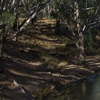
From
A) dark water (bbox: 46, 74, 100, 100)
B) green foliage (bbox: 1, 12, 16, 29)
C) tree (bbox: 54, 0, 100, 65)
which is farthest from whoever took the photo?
tree (bbox: 54, 0, 100, 65)

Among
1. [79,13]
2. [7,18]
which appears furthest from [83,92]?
[79,13]

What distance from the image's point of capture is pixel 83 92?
14.2 meters

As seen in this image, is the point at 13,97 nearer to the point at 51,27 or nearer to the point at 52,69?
the point at 52,69

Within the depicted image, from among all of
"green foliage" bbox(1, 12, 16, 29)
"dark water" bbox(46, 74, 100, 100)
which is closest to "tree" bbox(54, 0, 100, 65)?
"dark water" bbox(46, 74, 100, 100)

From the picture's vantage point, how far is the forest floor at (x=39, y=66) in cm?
1398

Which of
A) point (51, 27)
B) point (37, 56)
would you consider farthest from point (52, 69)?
point (51, 27)

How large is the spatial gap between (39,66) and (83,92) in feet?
17.7

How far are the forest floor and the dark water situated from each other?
24.9 inches

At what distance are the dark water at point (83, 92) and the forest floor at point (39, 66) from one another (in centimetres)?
63

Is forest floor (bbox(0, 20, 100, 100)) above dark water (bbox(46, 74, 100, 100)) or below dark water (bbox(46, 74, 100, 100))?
above

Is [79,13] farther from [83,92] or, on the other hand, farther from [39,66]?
[83,92]

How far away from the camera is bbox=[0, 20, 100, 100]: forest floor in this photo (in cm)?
1398

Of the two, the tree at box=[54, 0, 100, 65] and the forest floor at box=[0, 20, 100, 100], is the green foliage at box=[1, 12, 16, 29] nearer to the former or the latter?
the forest floor at box=[0, 20, 100, 100]

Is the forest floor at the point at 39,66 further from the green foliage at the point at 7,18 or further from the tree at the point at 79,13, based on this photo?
the green foliage at the point at 7,18
